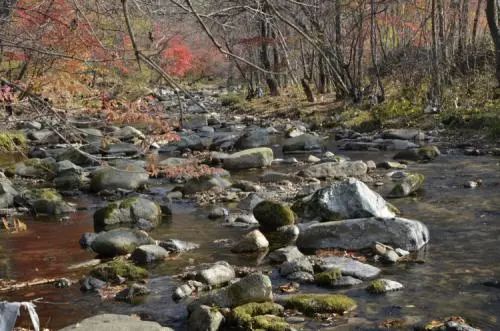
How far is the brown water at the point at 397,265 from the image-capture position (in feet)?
19.6

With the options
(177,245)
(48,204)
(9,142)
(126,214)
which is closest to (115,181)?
(48,204)

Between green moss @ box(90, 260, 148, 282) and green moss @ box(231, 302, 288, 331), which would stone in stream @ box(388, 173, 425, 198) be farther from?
green moss @ box(231, 302, 288, 331)

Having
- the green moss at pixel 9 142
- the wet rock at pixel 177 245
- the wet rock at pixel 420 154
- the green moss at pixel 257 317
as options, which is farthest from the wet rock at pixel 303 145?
the green moss at pixel 257 317

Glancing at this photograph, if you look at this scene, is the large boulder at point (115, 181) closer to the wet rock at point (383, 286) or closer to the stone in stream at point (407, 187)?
the stone in stream at point (407, 187)

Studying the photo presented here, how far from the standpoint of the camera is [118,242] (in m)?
8.23

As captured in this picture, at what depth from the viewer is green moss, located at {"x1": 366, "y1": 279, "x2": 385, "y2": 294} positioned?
6316 millimetres

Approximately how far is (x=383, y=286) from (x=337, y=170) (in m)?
6.80

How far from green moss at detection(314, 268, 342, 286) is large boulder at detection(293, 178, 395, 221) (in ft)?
7.51

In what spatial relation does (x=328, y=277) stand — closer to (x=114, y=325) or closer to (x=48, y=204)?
(x=114, y=325)

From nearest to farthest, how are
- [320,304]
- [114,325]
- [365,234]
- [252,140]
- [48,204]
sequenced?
[114,325] < [320,304] < [365,234] < [48,204] < [252,140]

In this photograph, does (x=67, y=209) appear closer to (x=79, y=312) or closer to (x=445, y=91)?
(x=79, y=312)

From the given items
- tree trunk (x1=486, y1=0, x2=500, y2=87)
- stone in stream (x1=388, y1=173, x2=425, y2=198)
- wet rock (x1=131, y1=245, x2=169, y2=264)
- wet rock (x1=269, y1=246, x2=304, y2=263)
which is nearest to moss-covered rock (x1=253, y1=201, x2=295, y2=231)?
wet rock (x1=269, y1=246, x2=304, y2=263)

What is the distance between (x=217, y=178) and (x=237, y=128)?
32.0ft

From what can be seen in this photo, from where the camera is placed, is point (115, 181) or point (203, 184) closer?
point (203, 184)
